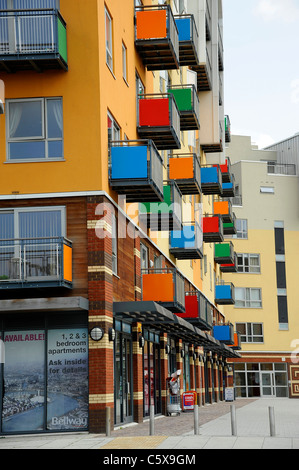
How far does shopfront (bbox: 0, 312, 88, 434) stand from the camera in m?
21.4

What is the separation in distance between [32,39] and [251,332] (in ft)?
182

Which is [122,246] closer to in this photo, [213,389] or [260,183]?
[213,389]

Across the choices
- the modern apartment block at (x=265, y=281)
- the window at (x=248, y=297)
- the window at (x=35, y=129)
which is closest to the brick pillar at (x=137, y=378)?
the window at (x=35, y=129)

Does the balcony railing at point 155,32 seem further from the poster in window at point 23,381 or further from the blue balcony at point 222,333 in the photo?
the blue balcony at point 222,333

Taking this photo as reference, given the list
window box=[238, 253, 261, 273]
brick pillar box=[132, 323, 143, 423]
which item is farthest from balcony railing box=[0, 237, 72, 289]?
window box=[238, 253, 261, 273]

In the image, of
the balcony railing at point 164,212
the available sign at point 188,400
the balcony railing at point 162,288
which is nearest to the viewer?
the balcony railing at point 162,288

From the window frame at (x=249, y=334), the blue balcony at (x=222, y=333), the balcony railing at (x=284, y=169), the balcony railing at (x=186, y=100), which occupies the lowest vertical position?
the blue balcony at (x=222, y=333)

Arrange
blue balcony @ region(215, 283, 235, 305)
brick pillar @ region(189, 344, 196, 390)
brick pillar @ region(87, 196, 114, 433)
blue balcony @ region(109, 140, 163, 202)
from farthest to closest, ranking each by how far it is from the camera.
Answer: blue balcony @ region(215, 283, 235, 305), brick pillar @ region(189, 344, 196, 390), blue balcony @ region(109, 140, 163, 202), brick pillar @ region(87, 196, 114, 433)

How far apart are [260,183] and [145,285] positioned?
52059mm

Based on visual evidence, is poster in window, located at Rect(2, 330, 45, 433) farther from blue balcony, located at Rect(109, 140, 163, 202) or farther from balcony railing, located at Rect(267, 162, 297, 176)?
balcony railing, located at Rect(267, 162, 297, 176)

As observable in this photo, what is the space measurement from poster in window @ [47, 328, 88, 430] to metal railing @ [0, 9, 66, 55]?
24.5 feet

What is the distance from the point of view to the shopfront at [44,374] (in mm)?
21384

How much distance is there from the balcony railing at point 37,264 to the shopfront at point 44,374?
1.21 m
